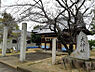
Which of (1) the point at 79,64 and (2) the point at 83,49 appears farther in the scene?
(2) the point at 83,49

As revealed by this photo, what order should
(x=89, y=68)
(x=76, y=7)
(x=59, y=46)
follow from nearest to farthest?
1. (x=89, y=68)
2. (x=76, y=7)
3. (x=59, y=46)

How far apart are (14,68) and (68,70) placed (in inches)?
137

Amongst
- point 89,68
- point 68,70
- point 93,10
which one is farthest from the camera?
point 93,10

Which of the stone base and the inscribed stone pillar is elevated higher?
the inscribed stone pillar

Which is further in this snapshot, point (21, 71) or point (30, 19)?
point (30, 19)

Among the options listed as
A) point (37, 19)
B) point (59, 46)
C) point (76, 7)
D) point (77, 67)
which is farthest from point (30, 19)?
point (59, 46)

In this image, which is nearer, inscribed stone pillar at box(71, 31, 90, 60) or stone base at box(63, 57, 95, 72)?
stone base at box(63, 57, 95, 72)

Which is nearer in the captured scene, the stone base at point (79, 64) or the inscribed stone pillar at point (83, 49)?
the stone base at point (79, 64)

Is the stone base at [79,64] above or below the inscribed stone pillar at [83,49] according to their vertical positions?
below

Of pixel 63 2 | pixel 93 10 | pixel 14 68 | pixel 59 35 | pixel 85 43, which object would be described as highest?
pixel 63 2

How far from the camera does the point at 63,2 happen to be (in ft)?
19.1

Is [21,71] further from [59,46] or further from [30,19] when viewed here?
[59,46]

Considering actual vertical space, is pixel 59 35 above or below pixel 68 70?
above

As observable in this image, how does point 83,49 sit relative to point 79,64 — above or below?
above
